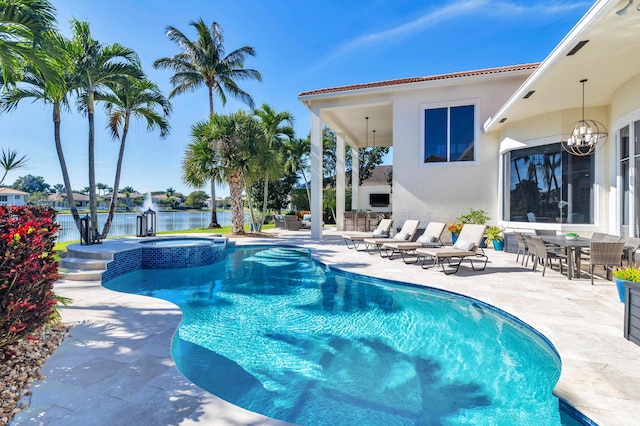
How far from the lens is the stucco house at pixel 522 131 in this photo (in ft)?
22.2

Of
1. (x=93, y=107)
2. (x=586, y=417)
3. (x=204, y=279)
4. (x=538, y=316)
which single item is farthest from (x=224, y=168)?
(x=586, y=417)

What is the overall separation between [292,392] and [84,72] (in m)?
11.5

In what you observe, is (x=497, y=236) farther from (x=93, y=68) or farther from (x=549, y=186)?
(x=93, y=68)

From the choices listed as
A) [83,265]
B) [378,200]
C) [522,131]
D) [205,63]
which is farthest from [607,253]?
[378,200]

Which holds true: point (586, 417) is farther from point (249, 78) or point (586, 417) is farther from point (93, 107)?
point (249, 78)

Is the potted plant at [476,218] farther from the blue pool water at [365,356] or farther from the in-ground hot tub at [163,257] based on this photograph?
the in-ground hot tub at [163,257]

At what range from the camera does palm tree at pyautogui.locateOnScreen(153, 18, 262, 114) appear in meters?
20.2

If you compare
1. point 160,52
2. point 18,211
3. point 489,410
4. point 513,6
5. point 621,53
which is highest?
point 160,52

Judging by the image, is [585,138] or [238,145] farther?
[238,145]

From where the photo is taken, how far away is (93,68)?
9898mm

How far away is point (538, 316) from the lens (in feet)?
15.3

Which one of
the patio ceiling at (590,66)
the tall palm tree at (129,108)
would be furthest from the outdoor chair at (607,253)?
the tall palm tree at (129,108)

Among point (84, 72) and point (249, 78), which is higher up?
point (249, 78)

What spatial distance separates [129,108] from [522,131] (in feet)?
46.0
